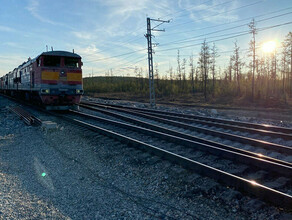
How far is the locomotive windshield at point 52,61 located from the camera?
13000 mm

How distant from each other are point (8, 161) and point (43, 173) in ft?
4.90

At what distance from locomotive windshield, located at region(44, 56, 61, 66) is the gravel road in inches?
285

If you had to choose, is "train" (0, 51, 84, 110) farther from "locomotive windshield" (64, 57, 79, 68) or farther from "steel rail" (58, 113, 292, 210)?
"steel rail" (58, 113, 292, 210)

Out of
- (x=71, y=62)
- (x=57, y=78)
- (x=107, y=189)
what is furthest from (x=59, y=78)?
(x=107, y=189)

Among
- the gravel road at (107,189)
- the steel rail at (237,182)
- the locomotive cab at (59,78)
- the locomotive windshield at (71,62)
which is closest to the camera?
the steel rail at (237,182)

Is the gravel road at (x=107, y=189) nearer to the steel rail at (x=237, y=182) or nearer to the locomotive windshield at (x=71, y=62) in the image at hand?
the steel rail at (x=237, y=182)

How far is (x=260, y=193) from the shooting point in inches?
143

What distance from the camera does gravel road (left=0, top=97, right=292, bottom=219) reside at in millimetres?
3535

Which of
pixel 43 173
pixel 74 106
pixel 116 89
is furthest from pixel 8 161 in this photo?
pixel 116 89

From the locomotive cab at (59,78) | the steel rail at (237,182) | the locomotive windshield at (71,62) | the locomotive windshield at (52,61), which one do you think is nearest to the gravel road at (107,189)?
the steel rail at (237,182)

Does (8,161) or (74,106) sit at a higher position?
(74,106)

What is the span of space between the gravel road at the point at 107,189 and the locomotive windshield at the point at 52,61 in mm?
7243

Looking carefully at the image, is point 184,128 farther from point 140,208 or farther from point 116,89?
point 116,89

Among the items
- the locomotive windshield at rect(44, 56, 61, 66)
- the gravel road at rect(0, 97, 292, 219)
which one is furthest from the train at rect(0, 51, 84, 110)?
the gravel road at rect(0, 97, 292, 219)
